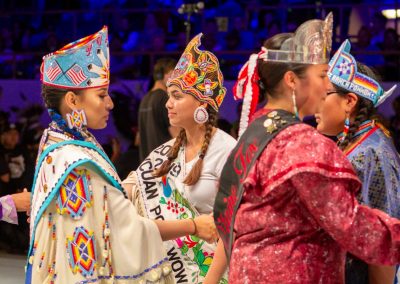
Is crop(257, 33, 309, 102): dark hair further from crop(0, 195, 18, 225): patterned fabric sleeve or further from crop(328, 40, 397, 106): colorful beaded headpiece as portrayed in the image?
Result: crop(0, 195, 18, 225): patterned fabric sleeve

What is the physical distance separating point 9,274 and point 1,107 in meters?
2.69

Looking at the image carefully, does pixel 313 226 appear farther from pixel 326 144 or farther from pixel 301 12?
pixel 301 12

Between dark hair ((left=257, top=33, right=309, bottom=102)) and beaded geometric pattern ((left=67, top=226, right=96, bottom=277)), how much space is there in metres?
0.88

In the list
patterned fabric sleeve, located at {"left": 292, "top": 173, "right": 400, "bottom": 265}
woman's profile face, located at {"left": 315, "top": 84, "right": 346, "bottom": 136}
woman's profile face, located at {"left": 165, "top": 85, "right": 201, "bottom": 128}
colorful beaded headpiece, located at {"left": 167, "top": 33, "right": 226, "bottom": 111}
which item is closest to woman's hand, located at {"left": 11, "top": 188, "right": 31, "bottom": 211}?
woman's profile face, located at {"left": 165, "top": 85, "right": 201, "bottom": 128}

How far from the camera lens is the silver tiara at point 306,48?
2.76 metres

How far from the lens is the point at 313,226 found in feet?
8.47

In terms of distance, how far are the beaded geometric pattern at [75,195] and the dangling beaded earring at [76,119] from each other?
0.23 metres

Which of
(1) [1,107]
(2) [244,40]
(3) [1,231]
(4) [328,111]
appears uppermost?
(4) [328,111]

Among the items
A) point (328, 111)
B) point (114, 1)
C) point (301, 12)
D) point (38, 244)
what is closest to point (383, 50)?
point (301, 12)

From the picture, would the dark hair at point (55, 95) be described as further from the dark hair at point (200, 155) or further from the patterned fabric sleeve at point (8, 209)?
the dark hair at point (200, 155)

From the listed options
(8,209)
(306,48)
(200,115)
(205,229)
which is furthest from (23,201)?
(306,48)

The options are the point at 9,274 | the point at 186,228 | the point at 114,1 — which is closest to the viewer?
the point at 186,228

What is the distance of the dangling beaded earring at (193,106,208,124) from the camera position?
410cm

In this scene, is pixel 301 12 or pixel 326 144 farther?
pixel 301 12
